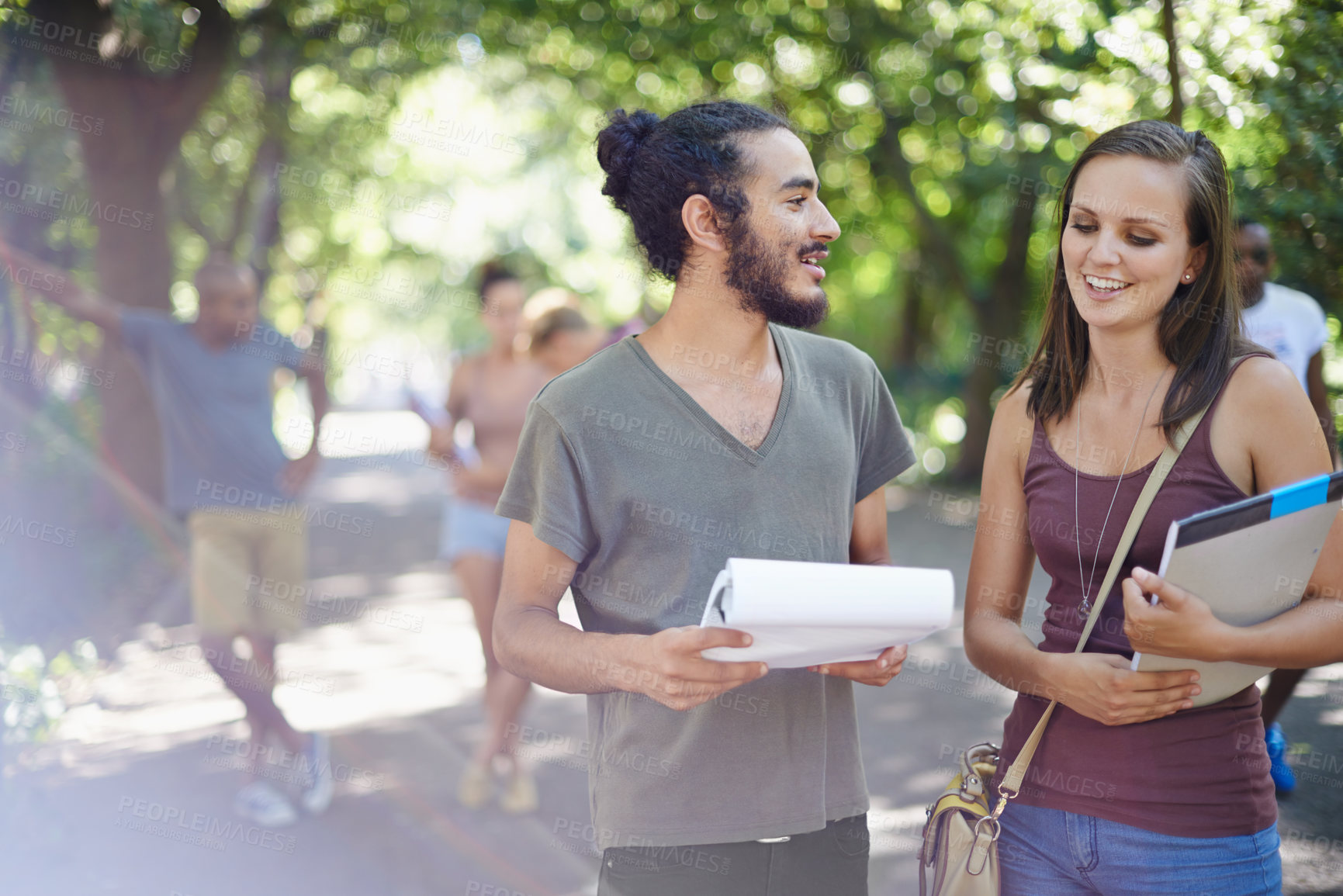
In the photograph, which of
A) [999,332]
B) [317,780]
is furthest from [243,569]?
[999,332]

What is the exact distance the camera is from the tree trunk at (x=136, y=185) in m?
8.09

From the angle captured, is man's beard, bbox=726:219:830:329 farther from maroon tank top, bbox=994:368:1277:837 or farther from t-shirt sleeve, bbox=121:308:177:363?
t-shirt sleeve, bbox=121:308:177:363

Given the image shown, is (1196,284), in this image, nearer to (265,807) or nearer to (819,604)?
(819,604)

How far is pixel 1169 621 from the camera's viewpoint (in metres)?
1.73

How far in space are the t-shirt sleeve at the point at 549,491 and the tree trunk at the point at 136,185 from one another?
281 inches

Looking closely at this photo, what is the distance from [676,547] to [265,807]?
11.6 feet

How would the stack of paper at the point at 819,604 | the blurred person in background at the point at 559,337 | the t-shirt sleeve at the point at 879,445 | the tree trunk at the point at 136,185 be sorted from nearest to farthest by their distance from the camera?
the stack of paper at the point at 819,604
the t-shirt sleeve at the point at 879,445
the blurred person in background at the point at 559,337
the tree trunk at the point at 136,185

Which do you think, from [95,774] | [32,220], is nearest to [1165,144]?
[95,774]

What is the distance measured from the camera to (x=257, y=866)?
433cm

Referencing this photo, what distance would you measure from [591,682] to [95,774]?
4315 mm

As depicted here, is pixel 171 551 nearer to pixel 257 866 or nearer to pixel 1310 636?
pixel 257 866

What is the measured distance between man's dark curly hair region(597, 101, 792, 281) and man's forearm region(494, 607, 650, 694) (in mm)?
834

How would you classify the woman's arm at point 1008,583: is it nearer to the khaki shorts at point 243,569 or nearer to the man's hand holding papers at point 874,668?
the man's hand holding papers at point 874,668

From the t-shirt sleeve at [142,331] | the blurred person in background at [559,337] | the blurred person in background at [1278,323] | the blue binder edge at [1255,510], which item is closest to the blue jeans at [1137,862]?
the blue binder edge at [1255,510]
